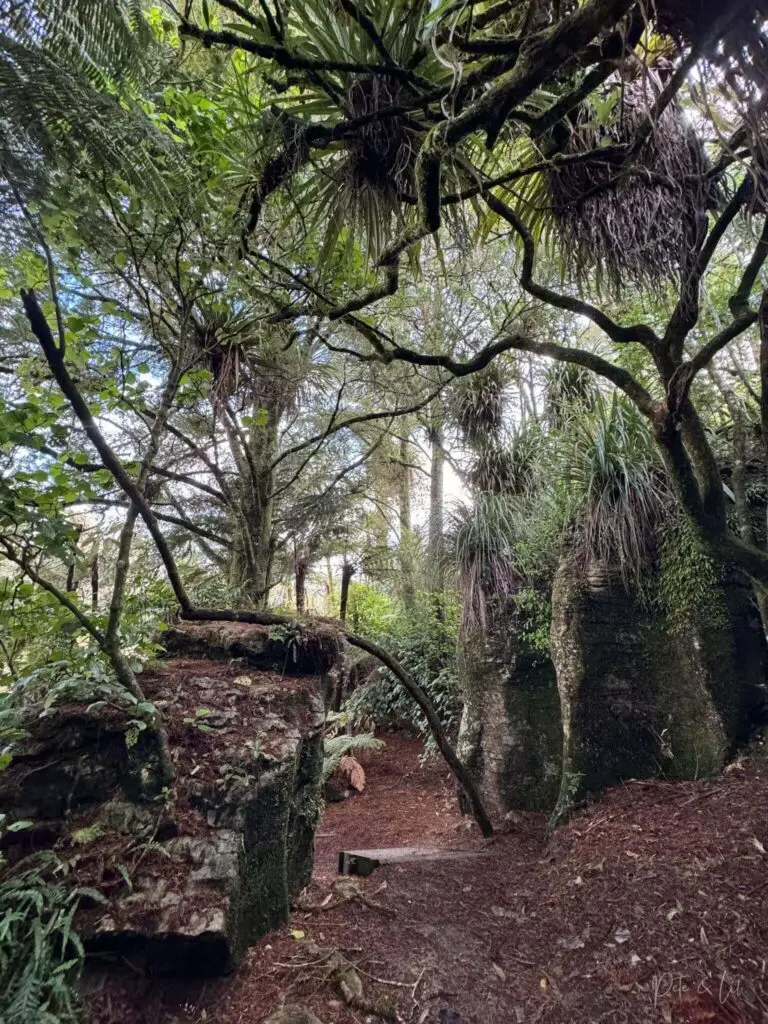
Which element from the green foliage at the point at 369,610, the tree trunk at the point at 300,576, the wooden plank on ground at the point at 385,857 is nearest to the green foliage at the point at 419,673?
the green foliage at the point at 369,610

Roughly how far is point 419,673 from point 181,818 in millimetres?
5685

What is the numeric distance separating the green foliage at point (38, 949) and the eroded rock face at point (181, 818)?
7cm

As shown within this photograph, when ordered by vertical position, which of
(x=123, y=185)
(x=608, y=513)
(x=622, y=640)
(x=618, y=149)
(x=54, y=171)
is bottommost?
(x=622, y=640)

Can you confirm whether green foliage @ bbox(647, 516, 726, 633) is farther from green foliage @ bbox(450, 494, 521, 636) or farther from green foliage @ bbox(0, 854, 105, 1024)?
green foliage @ bbox(0, 854, 105, 1024)

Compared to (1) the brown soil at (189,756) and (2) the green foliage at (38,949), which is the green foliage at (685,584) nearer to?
(1) the brown soil at (189,756)

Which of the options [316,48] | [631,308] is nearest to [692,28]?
[316,48]

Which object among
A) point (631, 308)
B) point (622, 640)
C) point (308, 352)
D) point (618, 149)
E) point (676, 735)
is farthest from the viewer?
point (308, 352)

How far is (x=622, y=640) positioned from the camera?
370 cm

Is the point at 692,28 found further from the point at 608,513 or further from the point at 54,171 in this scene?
the point at 608,513

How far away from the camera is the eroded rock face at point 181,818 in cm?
180

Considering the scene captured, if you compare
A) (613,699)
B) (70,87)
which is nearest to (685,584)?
(613,699)

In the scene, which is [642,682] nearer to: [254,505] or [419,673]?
[254,505]

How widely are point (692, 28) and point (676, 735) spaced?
11.5 feet

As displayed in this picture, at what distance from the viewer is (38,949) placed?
1.58m
